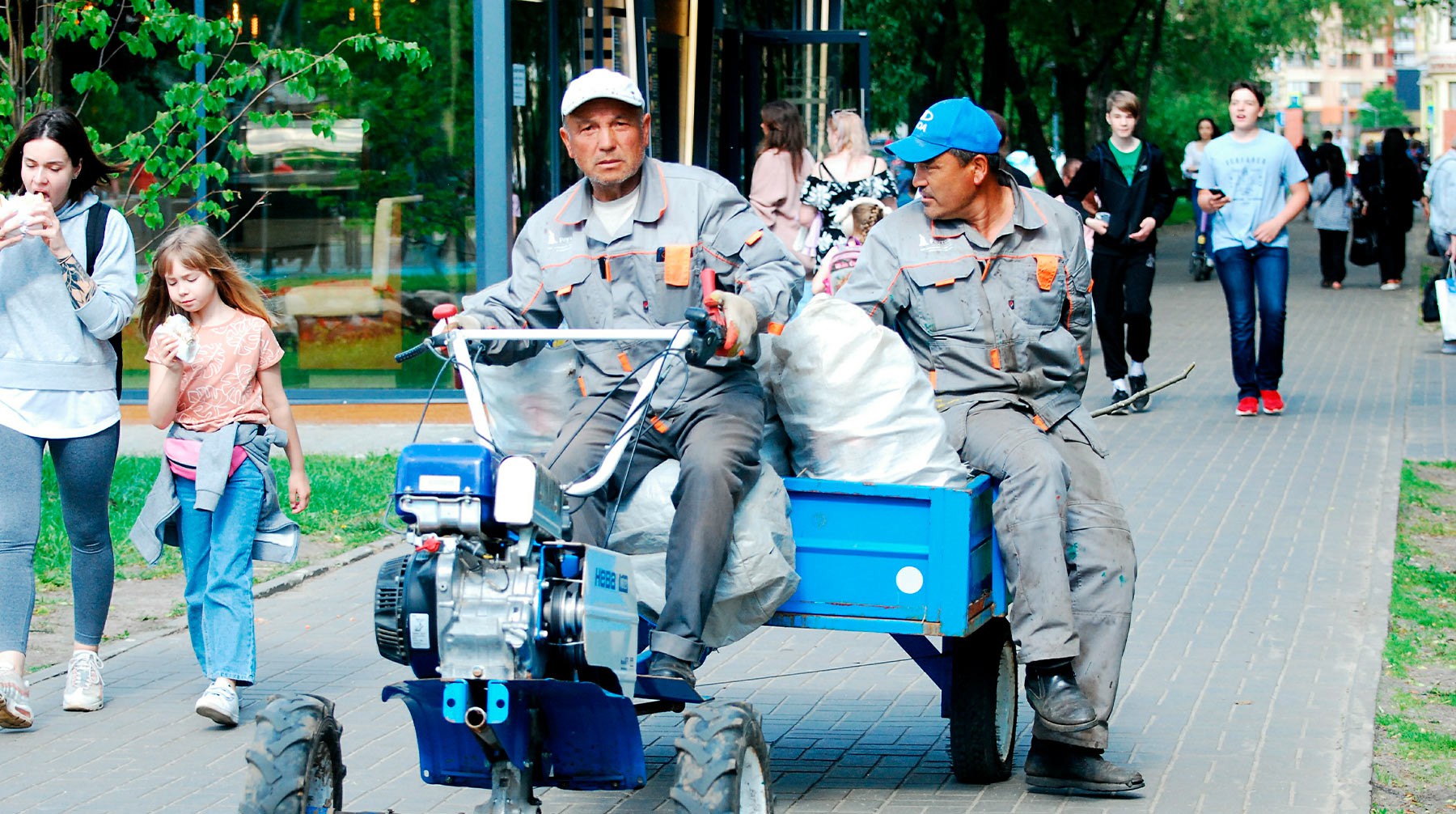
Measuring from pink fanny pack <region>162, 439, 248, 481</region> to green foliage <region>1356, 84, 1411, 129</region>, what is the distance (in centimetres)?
10278

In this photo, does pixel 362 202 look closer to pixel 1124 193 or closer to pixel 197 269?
pixel 1124 193

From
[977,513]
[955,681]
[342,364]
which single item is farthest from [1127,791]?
[342,364]

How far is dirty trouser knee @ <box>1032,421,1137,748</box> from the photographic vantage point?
489cm

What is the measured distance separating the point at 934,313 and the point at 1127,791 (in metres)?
Result: 1.43

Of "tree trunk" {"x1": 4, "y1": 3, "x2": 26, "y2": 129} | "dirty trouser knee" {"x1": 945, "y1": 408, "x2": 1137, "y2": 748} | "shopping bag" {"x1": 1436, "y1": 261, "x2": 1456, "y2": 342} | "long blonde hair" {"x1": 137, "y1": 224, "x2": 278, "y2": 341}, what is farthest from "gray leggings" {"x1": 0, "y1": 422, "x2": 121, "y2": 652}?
"shopping bag" {"x1": 1436, "y1": 261, "x2": 1456, "y2": 342}

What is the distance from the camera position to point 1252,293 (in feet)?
39.5

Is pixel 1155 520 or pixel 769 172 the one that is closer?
pixel 1155 520

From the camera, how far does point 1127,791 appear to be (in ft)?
16.6

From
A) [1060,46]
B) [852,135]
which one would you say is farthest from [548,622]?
[1060,46]

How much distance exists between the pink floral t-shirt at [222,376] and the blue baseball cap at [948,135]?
2222 mm

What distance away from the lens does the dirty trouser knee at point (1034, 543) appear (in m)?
4.77

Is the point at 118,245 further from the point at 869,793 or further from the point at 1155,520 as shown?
the point at 1155,520

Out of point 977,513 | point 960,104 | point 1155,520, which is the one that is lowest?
point 1155,520

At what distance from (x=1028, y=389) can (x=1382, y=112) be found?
11426 centimetres
